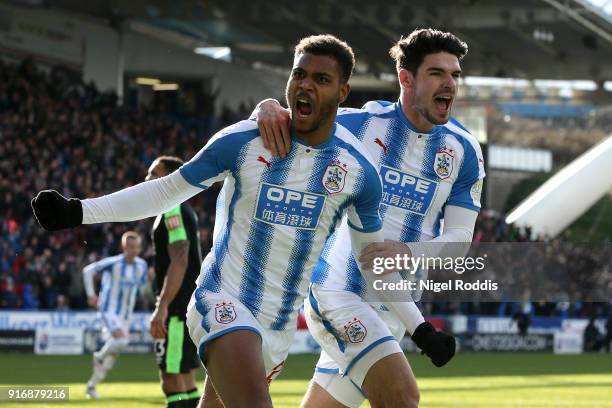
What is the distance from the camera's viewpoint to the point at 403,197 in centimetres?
681

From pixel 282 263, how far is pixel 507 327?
24736mm

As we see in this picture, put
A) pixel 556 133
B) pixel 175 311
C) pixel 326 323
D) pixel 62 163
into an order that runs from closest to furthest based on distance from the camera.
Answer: pixel 326 323 → pixel 175 311 → pixel 62 163 → pixel 556 133

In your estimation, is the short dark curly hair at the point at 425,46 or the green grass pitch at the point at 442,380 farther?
the green grass pitch at the point at 442,380

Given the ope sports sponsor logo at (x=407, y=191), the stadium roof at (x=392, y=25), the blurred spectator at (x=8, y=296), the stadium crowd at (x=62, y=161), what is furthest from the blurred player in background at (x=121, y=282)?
the stadium roof at (x=392, y=25)

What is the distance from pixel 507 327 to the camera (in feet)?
98.0

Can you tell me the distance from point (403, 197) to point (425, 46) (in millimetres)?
874

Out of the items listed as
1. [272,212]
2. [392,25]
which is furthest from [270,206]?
[392,25]

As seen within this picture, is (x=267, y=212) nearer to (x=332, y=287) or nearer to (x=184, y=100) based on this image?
(x=332, y=287)

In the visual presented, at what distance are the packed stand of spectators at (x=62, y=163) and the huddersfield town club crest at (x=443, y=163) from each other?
1540 centimetres

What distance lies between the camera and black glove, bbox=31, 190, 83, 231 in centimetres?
509

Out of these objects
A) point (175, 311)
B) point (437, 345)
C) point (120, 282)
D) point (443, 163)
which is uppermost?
point (443, 163)

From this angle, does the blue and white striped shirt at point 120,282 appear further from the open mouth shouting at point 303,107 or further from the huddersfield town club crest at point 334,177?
the open mouth shouting at point 303,107

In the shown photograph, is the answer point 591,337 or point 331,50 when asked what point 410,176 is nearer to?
point 331,50

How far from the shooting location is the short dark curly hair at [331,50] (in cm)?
580
